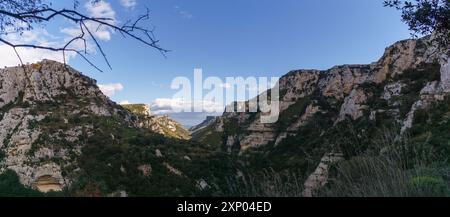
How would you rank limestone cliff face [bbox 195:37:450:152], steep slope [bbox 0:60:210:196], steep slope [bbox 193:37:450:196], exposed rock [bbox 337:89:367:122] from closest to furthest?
steep slope [bbox 0:60:210:196], steep slope [bbox 193:37:450:196], limestone cliff face [bbox 195:37:450:152], exposed rock [bbox 337:89:367:122]

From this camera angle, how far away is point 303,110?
7950cm

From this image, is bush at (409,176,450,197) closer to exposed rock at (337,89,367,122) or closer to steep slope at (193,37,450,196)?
steep slope at (193,37,450,196)

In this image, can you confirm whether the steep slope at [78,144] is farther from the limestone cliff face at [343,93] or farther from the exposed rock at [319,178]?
the exposed rock at [319,178]

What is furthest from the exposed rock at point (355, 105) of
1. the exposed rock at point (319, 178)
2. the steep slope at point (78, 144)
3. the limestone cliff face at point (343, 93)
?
the exposed rock at point (319, 178)

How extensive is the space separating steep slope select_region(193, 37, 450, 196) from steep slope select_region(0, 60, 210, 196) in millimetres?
8979

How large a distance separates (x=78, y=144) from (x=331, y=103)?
162 ft

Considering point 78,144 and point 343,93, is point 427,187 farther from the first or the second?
point 343,93

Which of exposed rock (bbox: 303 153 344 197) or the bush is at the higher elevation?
the bush

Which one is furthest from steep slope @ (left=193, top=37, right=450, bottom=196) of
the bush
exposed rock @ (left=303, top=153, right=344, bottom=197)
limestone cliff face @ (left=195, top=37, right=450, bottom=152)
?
the bush

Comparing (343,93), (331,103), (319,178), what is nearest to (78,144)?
(319,178)

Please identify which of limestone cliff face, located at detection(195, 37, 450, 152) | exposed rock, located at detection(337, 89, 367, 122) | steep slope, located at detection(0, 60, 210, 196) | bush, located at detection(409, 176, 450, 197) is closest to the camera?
bush, located at detection(409, 176, 450, 197)

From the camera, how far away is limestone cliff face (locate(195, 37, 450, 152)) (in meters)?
47.1
